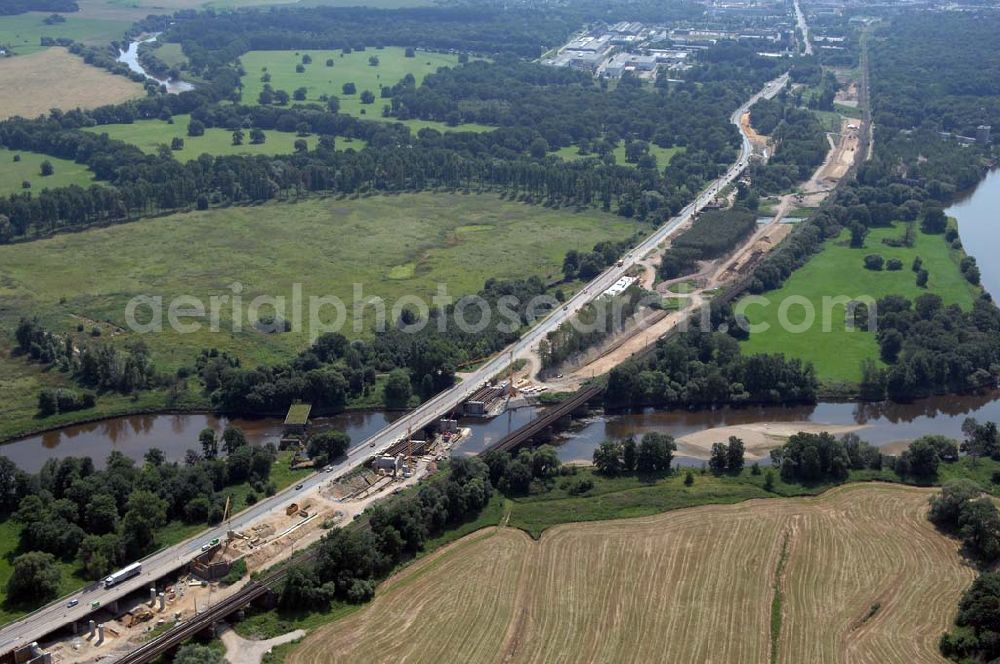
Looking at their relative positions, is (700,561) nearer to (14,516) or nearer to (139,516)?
(139,516)

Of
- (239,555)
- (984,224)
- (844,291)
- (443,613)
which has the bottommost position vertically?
(443,613)

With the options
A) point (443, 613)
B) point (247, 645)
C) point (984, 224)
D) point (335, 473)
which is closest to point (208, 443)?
point (335, 473)

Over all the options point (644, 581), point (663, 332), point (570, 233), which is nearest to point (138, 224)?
point (570, 233)

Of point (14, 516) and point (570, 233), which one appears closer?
point (14, 516)

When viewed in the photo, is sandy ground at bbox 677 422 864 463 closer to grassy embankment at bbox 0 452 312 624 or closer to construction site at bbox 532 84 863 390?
construction site at bbox 532 84 863 390

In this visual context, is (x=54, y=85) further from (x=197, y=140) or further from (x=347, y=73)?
(x=347, y=73)

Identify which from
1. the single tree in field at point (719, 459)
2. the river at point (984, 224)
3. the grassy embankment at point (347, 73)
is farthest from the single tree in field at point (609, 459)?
the grassy embankment at point (347, 73)

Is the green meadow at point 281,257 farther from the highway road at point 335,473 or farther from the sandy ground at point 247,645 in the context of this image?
the sandy ground at point 247,645
